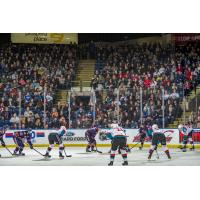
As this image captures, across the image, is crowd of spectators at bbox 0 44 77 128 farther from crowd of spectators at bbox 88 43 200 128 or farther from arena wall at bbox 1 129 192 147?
crowd of spectators at bbox 88 43 200 128

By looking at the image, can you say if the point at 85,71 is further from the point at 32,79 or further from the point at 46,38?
the point at 32,79

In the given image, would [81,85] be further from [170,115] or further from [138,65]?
[170,115]

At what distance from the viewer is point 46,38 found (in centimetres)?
1927

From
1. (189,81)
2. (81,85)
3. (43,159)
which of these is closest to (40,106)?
(81,85)

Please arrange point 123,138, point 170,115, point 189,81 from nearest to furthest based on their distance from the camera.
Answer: point 123,138
point 170,115
point 189,81

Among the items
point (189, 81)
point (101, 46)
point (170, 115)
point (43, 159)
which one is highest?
point (101, 46)

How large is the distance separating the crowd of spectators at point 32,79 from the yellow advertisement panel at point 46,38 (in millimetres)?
194

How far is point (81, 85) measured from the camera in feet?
60.3

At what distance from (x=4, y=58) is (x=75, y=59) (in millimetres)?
2578

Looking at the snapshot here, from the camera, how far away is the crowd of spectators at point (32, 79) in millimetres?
15875

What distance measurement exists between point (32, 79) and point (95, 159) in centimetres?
639

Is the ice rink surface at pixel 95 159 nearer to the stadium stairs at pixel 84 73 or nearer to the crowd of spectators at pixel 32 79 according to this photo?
the crowd of spectators at pixel 32 79

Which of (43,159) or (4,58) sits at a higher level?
(4,58)

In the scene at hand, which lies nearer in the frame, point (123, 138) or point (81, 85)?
point (123, 138)
